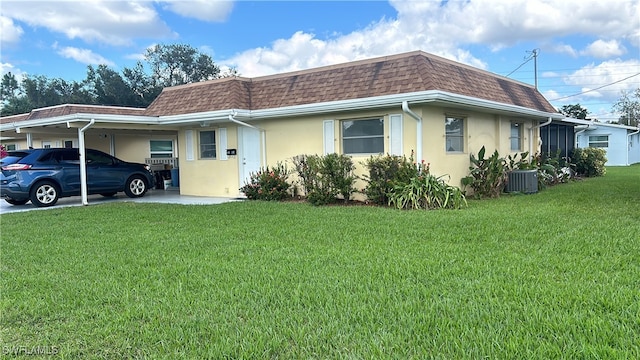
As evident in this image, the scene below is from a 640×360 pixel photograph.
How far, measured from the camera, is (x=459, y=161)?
11203 millimetres

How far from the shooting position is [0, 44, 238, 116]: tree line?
36031 mm

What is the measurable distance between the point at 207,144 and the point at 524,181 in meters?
9.25

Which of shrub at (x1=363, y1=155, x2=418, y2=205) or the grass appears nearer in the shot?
the grass

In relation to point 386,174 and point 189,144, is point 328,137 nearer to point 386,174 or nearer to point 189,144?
point 386,174

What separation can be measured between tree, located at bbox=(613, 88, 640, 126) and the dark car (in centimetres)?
4946

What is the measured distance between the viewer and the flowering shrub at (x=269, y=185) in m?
11.3

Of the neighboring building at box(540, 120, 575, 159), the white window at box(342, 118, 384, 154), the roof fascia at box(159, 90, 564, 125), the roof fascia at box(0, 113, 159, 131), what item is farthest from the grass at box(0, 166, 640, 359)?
the neighboring building at box(540, 120, 575, 159)

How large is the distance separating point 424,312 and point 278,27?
16.0 meters

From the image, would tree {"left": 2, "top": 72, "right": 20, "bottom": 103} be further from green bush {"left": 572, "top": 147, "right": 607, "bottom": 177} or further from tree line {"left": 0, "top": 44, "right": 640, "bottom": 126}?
green bush {"left": 572, "top": 147, "right": 607, "bottom": 177}

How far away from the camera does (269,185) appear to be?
1136 cm

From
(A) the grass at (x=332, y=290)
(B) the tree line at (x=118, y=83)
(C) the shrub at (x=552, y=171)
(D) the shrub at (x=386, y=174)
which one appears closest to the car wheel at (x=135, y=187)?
(A) the grass at (x=332, y=290)

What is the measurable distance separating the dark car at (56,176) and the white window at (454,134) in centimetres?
932

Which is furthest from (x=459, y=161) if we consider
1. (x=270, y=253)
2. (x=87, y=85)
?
(x=87, y=85)

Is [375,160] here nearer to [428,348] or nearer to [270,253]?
[270,253]
